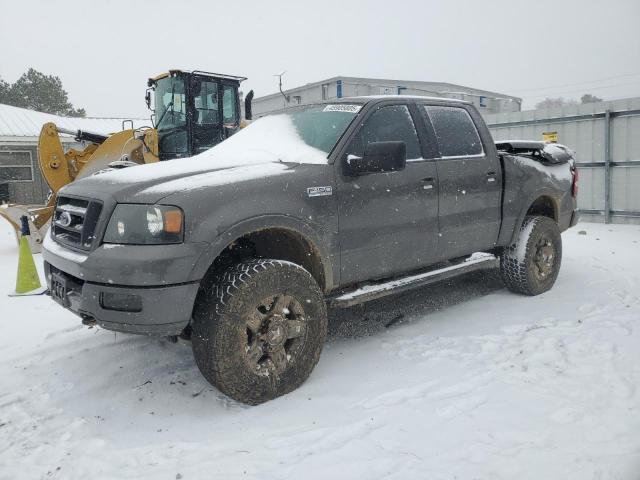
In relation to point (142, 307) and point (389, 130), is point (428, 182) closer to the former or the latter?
point (389, 130)

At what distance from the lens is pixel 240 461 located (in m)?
2.56

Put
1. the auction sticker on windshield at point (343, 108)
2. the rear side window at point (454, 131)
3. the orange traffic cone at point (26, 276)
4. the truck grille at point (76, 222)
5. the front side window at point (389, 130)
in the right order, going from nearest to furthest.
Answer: the truck grille at point (76, 222) → the front side window at point (389, 130) → the auction sticker on windshield at point (343, 108) → the rear side window at point (454, 131) → the orange traffic cone at point (26, 276)

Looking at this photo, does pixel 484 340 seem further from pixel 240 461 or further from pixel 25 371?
pixel 25 371

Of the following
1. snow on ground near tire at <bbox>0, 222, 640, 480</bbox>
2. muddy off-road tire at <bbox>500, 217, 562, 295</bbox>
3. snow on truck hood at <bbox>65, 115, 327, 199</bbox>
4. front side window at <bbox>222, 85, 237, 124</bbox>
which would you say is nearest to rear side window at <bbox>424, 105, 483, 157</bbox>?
muddy off-road tire at <bbox>500, 217, 562, 295</bbox>

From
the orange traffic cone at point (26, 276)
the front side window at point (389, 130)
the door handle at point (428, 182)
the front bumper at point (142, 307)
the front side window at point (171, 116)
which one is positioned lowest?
the orange traffic cone at point (26, 276)

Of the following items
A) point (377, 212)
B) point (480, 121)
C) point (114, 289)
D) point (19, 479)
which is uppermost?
point (480, 121)

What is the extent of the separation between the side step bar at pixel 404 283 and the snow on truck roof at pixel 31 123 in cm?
1375

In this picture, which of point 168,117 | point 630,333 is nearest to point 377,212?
point 630,333

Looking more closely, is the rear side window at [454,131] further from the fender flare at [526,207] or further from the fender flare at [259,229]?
the fender flare at [259,229]

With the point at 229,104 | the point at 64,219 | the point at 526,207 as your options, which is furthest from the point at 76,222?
the point at 229,104

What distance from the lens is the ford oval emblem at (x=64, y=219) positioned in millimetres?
3346

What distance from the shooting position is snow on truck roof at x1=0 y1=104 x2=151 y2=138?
709 inches

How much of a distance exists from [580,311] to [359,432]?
2906mm

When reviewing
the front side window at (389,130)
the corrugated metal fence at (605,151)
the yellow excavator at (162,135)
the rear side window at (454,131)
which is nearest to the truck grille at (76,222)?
the front side window at (389,130)
